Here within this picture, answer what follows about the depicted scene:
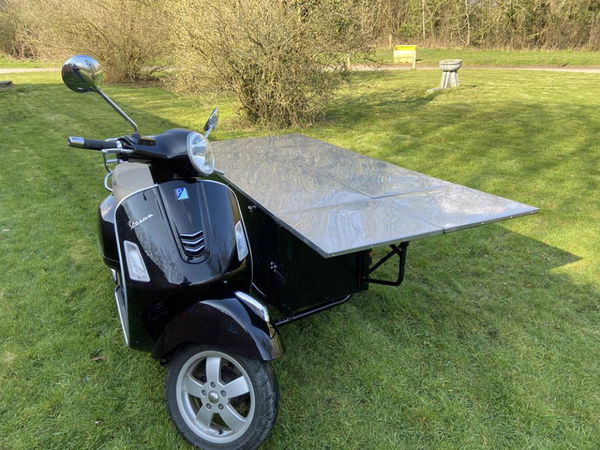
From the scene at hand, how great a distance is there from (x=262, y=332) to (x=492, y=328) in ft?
5.00

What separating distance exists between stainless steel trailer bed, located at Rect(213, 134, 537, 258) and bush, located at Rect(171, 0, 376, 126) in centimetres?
417

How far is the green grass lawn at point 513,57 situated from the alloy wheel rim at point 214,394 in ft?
51.6

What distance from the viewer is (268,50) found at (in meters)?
6.82

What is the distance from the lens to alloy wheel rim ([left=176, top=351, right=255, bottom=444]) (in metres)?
1.69

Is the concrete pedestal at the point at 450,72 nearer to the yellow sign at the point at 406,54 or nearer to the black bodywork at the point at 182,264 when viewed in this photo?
the yellow sign at the point at 406,54

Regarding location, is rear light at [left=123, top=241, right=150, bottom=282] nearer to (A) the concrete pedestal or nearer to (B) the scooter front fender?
(B) the scooter front fender

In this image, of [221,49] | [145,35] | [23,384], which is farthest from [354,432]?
[145,35]

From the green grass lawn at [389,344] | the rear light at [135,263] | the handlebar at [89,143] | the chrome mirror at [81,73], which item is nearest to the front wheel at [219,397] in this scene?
the green grass lawn at [389,344]

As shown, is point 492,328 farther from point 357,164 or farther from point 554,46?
point 554,46

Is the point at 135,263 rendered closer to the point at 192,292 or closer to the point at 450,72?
the point at 192,292

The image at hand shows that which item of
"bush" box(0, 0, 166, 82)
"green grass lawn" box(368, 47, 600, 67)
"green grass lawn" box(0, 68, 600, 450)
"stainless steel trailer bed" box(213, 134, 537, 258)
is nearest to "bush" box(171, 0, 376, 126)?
"green grass lawn" box(0, 68, 600, 450)

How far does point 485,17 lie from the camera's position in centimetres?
2375

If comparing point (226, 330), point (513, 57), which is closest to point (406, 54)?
point (513, 57)

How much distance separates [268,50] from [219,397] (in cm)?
608
